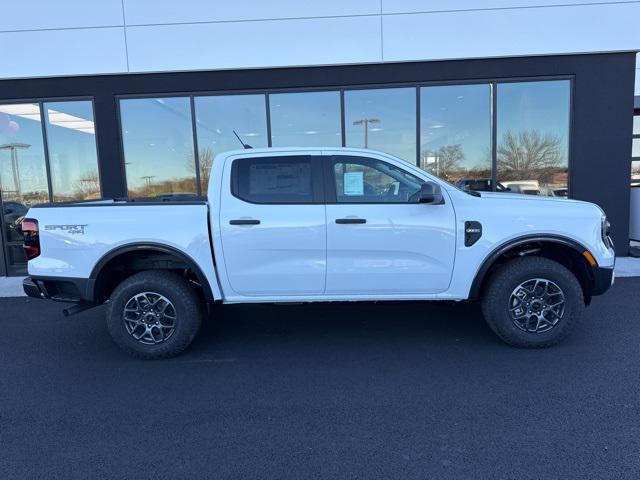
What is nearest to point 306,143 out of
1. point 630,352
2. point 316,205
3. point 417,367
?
point 316,205

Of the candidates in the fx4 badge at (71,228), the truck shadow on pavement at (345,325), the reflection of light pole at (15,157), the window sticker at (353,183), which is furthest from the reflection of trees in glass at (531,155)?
the reflection of light pole at (15,157)

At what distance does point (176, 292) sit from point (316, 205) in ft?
4.95

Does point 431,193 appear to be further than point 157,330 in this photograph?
No

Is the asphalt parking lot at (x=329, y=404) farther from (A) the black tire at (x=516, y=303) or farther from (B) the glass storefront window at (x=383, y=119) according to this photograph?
(B) the glass storefront window at (x=383, y=119)

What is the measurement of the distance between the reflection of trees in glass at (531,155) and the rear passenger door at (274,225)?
5547mm

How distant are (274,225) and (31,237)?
222 centimetres

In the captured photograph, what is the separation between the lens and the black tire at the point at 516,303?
4000 mm

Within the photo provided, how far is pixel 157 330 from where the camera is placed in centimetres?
408

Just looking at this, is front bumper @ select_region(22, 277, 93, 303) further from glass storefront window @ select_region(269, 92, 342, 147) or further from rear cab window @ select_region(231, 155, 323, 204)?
glass storefront window @ select_region(269, 92, 342, 147)

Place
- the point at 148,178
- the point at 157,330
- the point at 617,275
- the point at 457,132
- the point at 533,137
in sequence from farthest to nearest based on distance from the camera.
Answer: the point at 148,178, the point at 457,132, the point at 533,137, the point at 617,275, the point at 157,330

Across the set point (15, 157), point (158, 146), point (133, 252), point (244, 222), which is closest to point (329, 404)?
point (244, 222)

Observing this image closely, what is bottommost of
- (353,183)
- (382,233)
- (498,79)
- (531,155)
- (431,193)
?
(382,233)

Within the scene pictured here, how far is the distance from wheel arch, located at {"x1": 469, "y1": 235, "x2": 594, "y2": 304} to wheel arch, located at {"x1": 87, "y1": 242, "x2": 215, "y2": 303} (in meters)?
2.47

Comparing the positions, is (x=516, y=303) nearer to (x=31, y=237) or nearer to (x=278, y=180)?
(x=278, y=180)
